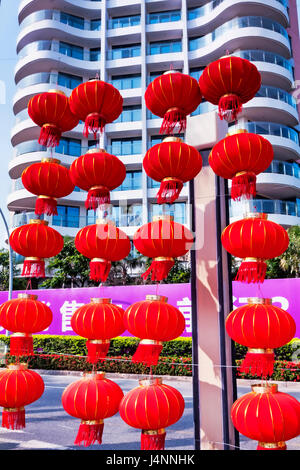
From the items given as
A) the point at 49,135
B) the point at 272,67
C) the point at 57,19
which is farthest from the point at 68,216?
the point at 49,135

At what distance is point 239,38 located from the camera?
54.2 feet

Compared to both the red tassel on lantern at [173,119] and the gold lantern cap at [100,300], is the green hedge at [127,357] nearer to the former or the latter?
the gold lantern cap at [100,300]

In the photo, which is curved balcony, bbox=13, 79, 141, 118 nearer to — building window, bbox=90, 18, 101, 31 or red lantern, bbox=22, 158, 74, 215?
building window, bbox=90, 18, 101, 31

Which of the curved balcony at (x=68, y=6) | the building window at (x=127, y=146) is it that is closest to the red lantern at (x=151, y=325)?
the building window at (x=127, y=146)

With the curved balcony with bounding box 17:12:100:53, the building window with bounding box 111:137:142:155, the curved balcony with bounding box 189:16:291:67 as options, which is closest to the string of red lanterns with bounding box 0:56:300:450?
the building window with bounding box 111:137:142:155

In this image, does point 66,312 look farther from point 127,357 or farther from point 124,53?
point 124,53

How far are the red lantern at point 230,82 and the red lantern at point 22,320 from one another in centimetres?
119

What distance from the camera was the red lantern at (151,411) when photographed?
1.40 m

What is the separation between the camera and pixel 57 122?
1.94 m

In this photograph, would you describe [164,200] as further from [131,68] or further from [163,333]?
[131,68]

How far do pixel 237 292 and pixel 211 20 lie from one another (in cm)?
1470

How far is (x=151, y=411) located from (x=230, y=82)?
1.36 metres
